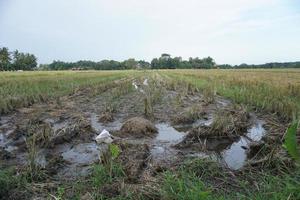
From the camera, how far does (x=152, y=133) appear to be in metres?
6.66

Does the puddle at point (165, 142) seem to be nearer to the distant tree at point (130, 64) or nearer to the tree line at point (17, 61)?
the tree line at point (17, 61)

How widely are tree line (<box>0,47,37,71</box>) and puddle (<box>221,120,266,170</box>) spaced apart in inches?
2711

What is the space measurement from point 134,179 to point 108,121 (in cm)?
419

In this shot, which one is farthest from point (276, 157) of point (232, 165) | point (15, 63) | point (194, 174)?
point (15, 63)

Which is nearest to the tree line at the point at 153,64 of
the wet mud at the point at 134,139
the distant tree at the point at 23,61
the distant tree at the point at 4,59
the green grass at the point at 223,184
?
the distant tree at the point at 23,61

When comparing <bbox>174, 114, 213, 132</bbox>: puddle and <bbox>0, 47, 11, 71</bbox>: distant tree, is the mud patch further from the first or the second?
<bbox>0, 47, 11, 71</bbox>: distant tree

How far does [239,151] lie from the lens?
5438 millimetres

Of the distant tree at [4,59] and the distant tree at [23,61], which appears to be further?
the distant tree at [23,61]

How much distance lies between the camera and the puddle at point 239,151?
188 inches

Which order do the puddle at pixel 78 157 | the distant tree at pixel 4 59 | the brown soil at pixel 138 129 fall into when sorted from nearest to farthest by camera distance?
the puddle at pixel 78 157
the brown soil at pixel 138 129
the distant tree at pixel 4 59

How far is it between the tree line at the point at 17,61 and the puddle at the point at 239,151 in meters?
68.9

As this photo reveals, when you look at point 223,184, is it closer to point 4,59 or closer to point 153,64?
point 4,59

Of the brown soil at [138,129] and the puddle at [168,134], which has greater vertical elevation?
the brown soil at [138,129]

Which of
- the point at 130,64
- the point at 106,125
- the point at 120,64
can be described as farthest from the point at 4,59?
the point at 106,125
